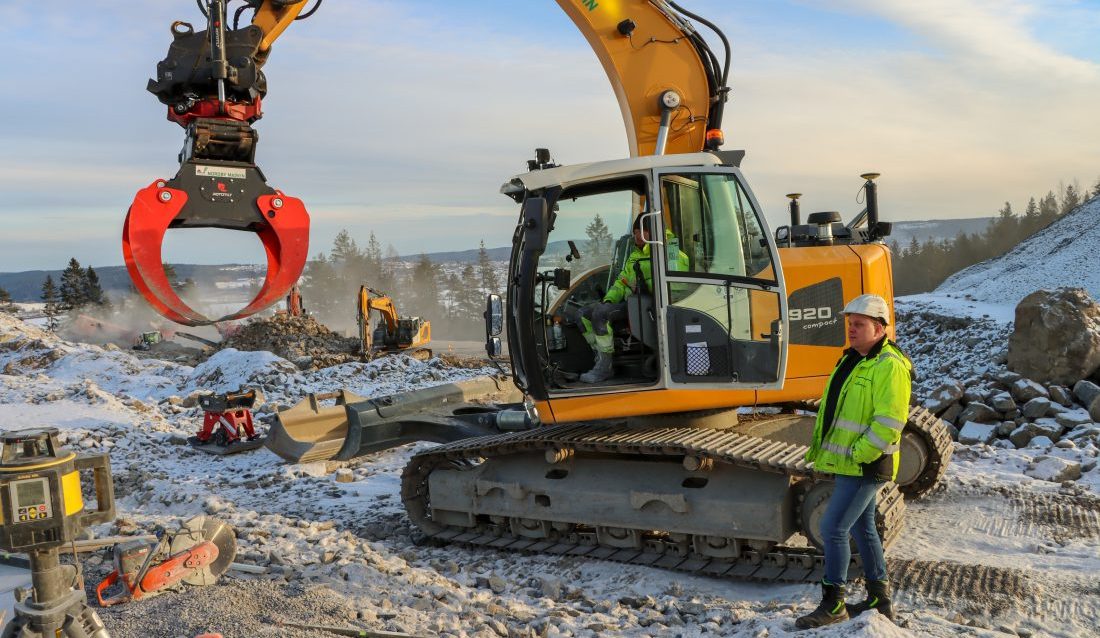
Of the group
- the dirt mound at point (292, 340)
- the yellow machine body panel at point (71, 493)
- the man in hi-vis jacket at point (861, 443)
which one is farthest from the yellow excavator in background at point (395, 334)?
the yellow machine body panel at point (71, 493)

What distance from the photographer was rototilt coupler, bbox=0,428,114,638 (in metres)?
3.24

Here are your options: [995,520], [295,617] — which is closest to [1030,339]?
[995,520]

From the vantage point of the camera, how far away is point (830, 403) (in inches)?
177

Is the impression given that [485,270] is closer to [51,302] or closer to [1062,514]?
[51,302]

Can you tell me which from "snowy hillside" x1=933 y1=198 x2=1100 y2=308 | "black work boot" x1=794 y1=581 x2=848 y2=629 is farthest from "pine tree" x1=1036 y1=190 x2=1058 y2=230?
"black work boot" x1=794 y1=581 x2=848 y2=629

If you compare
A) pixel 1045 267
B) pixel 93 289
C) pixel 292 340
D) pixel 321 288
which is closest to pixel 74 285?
pixel 93 289

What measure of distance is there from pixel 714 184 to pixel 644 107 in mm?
1513

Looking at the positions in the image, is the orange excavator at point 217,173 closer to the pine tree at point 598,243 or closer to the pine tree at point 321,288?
the pine tree at point 598,243

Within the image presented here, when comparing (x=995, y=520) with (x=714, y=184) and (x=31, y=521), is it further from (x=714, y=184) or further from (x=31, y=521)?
(x=31, y=521)

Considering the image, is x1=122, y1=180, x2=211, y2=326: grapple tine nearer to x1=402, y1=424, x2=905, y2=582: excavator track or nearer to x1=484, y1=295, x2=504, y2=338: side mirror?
x1=484, y1=295, x2=504, y2=338: side mirror

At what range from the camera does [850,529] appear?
14.8 feet

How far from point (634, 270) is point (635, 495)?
1.48 metres

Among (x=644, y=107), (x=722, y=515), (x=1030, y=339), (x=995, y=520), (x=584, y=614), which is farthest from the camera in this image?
(x=1030, y=339)

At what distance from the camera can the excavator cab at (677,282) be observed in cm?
557
